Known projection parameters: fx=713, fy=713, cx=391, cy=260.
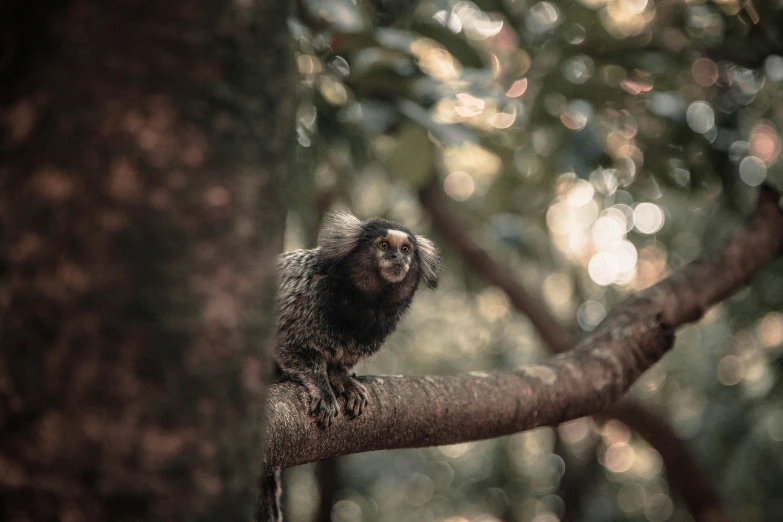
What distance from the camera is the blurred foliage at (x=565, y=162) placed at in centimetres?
258

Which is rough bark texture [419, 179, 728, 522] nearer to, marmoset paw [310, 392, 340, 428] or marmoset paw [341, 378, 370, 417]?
marmoset paw [341, 378, 370, 417]

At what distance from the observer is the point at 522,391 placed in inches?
105

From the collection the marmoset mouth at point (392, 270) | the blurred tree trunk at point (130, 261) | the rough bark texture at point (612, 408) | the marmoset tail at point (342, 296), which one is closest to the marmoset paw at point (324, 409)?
the marmoset tail at point (342, 296)

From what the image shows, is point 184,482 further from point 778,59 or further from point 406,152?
point 778,59

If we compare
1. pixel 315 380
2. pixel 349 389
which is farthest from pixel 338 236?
pixel 349 389

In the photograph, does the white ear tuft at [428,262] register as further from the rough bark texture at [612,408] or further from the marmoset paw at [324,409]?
the rough bark texture at [612,408]

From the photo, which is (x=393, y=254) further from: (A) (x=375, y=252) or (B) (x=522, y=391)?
(B) (x=522, y=391)

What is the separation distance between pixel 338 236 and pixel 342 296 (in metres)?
0.29

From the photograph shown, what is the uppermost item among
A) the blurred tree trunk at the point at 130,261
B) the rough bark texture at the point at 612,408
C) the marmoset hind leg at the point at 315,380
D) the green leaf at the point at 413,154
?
the blurred tree trunk at the point at 130,261

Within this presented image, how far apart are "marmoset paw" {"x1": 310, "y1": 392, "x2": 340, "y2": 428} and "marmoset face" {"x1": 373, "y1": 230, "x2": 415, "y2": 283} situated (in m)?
0.71

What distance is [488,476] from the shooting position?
11086 millimetres

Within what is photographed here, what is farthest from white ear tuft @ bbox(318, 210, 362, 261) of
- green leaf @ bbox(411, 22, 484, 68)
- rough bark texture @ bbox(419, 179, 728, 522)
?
rough bark texture @ bbox(419, 179, 728, 522)

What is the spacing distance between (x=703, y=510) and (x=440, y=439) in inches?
157

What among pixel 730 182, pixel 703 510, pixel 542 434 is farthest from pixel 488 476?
pixel 730 182
